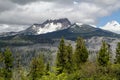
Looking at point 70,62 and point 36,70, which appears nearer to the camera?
point 70,62

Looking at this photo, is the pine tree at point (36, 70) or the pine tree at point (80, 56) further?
the pine tree at point (36, 70)

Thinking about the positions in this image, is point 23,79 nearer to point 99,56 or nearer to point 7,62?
point 7,62

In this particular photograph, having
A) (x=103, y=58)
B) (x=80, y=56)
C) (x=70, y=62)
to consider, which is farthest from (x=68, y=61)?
(x=103, y=58)

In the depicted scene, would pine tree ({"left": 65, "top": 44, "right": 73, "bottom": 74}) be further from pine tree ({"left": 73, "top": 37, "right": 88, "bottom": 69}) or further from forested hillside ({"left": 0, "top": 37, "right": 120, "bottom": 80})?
pine tree ({"left": 73, "top": 37, "right": 88, "bottom": 69})

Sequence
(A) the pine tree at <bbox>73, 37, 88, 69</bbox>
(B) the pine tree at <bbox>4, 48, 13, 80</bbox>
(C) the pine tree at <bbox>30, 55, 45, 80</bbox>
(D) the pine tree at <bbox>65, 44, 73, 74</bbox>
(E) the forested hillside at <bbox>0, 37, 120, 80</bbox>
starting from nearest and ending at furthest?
(E) the forested hillside at <bbox>0, 37, 120, 80</bbox>
(D) the pine tree at <bbox>65, 44, 73, 74</bbox>
(B) the pine tree at <bbox>4, 48, 13, 80</bbox>
(A) the pine tree at <bbox>73, 37, 88, 69</bbox>
(C) the pine tree at <bbox>30, 55, 45, 80</bbox>

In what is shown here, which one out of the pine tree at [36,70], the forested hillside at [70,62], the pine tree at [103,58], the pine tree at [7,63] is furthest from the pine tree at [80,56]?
the pine tree at [7,63]

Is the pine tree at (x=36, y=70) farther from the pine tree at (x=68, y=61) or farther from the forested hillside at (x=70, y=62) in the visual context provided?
the pine tree at (x=68, y=61)

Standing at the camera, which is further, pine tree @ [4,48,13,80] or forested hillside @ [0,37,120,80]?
pine tree @ [4,48,13,80]

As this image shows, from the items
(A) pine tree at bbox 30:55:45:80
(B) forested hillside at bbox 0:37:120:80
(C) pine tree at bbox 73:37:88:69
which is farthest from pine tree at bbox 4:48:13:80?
(C) pine tree at bbox 73:37:88:69

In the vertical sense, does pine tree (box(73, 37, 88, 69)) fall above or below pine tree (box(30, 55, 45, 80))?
above

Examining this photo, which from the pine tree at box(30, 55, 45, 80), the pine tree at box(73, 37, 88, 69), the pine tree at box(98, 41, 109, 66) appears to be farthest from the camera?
the pine tree at box(30, 55, 45, 80)

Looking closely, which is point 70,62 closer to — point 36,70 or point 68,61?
point 68,61

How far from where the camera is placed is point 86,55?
115500mm

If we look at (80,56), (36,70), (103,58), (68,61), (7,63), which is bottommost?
(36,70)
